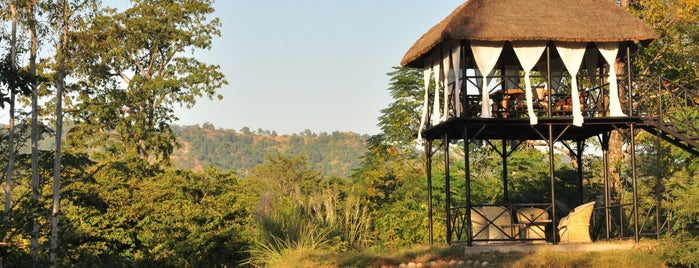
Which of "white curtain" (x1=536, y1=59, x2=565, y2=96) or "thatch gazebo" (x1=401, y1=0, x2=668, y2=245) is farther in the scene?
"white curtain" (x1=536, y1=59, x2=565, y2=96)

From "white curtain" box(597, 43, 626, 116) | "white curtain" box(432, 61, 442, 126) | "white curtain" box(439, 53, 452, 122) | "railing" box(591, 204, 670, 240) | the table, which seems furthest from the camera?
"railing" box(591, 204, 670, 240)

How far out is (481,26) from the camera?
20.1 metres

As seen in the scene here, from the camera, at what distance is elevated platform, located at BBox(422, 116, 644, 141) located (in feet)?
66.1

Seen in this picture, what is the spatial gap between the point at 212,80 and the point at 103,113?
545 cm

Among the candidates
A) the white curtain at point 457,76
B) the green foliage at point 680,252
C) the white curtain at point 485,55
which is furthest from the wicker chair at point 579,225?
the white curtain at point 457,76

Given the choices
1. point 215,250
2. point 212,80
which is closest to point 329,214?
point 215,250

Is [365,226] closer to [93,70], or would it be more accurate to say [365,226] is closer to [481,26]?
[481,26]

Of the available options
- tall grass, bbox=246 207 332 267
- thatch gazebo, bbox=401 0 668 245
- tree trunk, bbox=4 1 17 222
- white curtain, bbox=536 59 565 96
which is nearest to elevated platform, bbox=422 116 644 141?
thatch gazebo, bbox=401 0 668 245

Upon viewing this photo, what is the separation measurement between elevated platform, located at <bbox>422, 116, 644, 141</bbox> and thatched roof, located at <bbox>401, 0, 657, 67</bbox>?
1.60 m

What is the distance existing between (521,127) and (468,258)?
3.29 metres

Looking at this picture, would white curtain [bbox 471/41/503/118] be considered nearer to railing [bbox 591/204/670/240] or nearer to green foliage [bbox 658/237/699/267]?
green foliage [bbox 658/237/699/267]

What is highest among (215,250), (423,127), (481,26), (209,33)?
(209,33)

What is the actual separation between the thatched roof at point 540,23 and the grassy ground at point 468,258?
419 cm

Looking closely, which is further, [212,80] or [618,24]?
[212,80]
